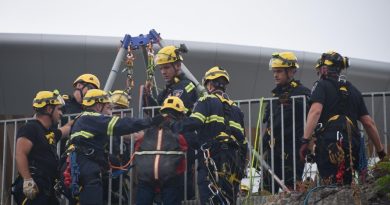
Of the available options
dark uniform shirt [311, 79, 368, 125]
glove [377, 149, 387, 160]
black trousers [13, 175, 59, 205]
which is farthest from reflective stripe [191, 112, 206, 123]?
glove [377, 149, 387, 160]


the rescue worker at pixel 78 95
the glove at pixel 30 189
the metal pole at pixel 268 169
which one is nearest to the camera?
the glove at pixel 30 189

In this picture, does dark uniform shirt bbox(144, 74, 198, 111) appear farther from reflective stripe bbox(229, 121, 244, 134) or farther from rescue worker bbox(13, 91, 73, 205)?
rescue worker bbox(13, 91, 73, 205)

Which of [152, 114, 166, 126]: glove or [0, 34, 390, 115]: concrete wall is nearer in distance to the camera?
[152, 114, 166, 126]: glove

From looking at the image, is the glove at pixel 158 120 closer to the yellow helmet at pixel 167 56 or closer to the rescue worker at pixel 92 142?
the rescue worker at pixel 92 142

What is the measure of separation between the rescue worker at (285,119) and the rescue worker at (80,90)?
2.52m

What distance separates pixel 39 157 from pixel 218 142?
2.41 m

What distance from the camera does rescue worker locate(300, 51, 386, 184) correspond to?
1085 cm

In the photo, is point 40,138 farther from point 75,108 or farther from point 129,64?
point 129,64

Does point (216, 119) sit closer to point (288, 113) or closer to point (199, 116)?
point (199, 116)

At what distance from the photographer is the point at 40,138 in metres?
11.6

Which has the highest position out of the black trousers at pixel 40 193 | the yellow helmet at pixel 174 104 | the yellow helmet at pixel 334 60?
the yellow helmet at pixel 334 60

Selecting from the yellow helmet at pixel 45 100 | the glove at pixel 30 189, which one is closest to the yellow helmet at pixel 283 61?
the yellow helmet at pixel 45 100

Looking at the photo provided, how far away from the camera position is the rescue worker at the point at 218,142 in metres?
10.6

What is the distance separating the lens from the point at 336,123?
36.2 ft
